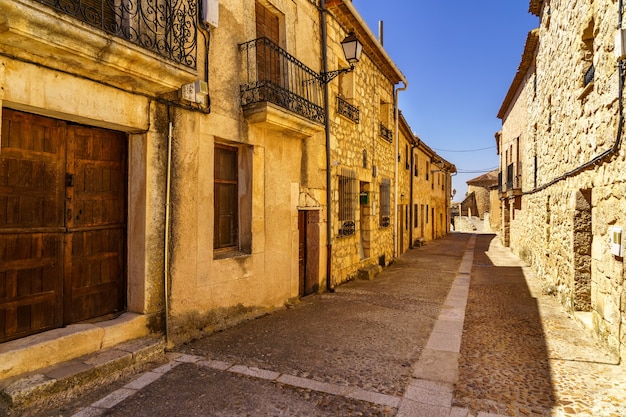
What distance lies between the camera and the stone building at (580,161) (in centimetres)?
410

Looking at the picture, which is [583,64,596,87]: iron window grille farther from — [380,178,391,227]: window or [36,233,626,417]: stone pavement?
[380,178,391,227]: window

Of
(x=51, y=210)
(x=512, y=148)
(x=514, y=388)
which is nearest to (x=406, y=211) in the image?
(x=512, y=148)

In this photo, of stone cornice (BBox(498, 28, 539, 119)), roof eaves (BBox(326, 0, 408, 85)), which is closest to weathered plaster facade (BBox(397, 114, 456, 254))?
roof eaves (BBox(326, 0, 408, 85))

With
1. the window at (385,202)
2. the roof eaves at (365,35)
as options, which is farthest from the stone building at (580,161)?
→ the window at (385,202)

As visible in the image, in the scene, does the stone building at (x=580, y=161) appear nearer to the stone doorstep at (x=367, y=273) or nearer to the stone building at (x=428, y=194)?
the stone doorstep at (x=367, y=273)

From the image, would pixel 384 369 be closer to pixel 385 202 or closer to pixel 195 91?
pixel 195 91

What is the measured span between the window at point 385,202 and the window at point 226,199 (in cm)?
628

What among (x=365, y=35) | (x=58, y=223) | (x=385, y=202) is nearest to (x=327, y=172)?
(x=365, y=35)

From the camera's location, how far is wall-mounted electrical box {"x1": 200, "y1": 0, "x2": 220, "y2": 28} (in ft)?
14.9

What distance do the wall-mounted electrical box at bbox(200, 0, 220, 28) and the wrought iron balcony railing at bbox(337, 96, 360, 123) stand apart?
12.5 ft

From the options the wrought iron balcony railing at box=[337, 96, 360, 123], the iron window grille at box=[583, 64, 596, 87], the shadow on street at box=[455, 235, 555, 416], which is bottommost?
the shadow on street at box=[455, 235, 555, 416]

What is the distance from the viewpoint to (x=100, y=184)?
3.96 metres

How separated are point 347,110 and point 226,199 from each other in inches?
166

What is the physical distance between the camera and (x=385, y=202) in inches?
444
